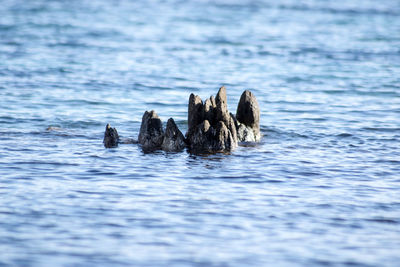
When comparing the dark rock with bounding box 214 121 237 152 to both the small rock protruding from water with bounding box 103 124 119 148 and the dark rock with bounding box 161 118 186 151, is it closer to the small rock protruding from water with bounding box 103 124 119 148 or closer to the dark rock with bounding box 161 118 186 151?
the dark rock with bounding box 161 118 186 151

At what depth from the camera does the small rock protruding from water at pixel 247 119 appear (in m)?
18.3

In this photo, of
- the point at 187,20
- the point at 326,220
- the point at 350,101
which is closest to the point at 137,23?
the point at 187,20

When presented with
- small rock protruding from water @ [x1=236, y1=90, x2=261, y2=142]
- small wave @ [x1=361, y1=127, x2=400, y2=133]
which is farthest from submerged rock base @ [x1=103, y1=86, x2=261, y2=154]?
small wave @ [x1=361, y1=127, x2=400, y2=133]

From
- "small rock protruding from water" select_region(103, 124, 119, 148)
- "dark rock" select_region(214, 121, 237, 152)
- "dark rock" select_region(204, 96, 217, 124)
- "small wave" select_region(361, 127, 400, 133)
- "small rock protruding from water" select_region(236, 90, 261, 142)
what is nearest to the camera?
"dark rock" select_region(214, 121, 237, 152)

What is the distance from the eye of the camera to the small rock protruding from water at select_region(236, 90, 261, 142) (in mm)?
18328

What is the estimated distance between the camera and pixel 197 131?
669 inches

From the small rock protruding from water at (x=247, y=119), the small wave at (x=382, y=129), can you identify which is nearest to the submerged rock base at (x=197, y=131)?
the small rock protruding from water at (x=247, y=119)

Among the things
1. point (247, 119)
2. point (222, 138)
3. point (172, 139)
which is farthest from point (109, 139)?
point (247, 119)

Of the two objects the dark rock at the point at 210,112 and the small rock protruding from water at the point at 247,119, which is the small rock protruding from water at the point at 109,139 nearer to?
the dark rock at the point at 210,112

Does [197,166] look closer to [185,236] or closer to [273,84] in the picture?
[185,236]

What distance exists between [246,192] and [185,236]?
109 inches

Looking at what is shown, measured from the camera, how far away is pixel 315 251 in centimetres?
1070

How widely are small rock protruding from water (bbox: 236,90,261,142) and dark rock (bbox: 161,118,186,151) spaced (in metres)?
1.97

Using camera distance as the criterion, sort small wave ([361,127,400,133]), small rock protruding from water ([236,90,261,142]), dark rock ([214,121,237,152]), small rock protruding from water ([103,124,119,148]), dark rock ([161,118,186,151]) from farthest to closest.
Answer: small wave ([361,127,400,133])
small rock protruding from water ([236,90,261,142])
small rock protruding from water ([103,124,119,148])
dark rock ([161,118,186,151])
dark rock ([214,121,237,152])
